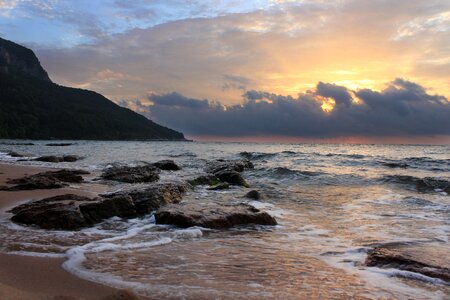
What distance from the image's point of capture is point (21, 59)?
185000 millimetres

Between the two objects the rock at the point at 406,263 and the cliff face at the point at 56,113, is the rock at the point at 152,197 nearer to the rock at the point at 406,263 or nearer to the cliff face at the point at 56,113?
the rock at the point at 406,263

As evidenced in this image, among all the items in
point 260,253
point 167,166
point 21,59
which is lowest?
point 260,253

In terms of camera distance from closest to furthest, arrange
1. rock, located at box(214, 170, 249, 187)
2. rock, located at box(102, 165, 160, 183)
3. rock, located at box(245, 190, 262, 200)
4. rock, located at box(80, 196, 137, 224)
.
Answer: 1. rock, located at box(80, 196, 137, 224)
2. rock, located at box(245, 190, 262, 200)
3. rock, located at box(102, 165, 160, 183)
4. rock, located at box(214, 170, 249, 187)

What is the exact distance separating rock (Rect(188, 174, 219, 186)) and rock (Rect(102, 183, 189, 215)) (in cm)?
462

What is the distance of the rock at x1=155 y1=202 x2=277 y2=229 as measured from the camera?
8141 mm

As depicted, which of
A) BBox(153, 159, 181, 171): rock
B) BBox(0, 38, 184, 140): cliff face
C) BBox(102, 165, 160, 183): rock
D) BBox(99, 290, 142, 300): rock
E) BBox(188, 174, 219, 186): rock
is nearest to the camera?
BBox(99, 290, 142, 300): rock

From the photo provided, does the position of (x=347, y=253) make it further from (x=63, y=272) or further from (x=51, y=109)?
(x=51, y=109)

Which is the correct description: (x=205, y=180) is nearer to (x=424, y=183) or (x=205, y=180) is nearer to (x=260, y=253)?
(x=260, y=253)

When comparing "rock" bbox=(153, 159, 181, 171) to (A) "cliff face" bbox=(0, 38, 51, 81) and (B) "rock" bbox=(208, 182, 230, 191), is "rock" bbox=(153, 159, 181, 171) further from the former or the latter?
(A) "cliff face" bbox=(0, 38, 51, 81)

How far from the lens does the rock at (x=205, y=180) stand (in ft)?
54.2

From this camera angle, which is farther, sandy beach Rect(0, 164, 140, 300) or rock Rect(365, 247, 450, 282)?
rock Rect(365, 247, 450, 282)

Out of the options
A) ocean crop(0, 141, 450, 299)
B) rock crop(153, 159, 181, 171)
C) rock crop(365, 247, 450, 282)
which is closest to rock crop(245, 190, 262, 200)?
ocean crop(0, 141, 450, 299)

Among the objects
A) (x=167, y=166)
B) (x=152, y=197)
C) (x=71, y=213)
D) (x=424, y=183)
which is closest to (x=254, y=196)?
(x=152, y=197)

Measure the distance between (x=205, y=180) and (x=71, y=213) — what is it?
9727 mm
